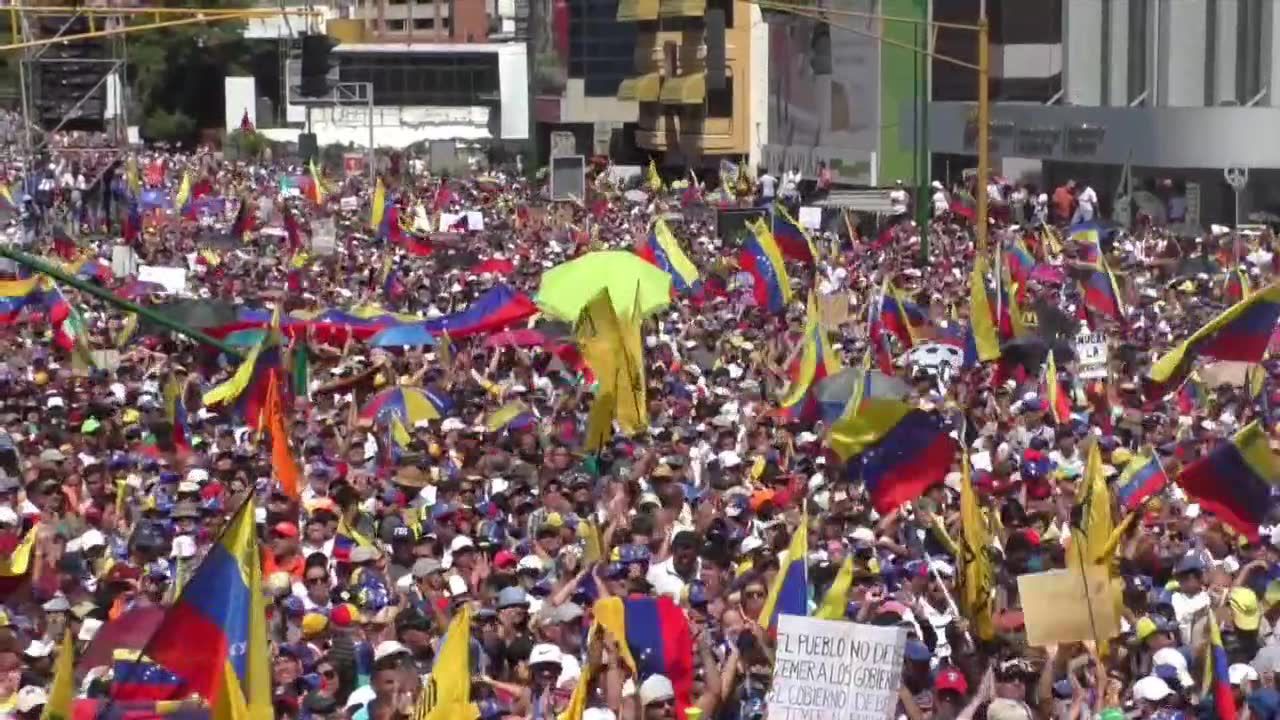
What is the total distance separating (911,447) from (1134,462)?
53.4 inches

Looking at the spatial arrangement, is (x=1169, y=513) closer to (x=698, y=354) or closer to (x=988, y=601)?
(x=988, y=601)

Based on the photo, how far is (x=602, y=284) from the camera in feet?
72.9

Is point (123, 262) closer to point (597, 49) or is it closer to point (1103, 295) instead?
point (1103, 295)

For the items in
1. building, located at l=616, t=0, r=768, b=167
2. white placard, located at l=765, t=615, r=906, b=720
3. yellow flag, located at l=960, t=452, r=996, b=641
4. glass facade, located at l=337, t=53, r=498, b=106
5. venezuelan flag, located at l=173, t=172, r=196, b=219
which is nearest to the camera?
white placard, located at l=765, t=615, r=906, b=720

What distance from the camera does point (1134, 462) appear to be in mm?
15094

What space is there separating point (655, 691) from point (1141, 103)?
36575 mm

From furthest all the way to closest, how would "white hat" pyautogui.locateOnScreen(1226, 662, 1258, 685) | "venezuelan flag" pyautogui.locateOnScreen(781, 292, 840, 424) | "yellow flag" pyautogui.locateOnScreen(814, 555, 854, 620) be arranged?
"venezuelan flag" pyautogui.locateOnScreen(781, 292, 840, 424)
"yellow flag" pyautogui.locateOnScreen(814, 555, 854, 620)
"white hat" pyautogui.locateOnScreen(1226, 662, 1258, 685)

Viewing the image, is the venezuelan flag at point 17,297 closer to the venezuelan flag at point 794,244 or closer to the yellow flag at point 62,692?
the venezuelan flag at point 794,244

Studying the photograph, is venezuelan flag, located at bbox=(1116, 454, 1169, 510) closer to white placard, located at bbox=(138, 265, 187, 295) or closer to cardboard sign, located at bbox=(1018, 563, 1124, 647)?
cardboard sign, located at bbox=(1018, 563, 1124, 647)

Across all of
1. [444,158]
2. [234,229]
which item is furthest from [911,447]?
[444,158]

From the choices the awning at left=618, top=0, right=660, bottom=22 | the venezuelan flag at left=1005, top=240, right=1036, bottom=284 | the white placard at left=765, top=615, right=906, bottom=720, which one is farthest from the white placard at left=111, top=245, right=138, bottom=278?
the awning at left=618, top=0, right=660, bottom=22

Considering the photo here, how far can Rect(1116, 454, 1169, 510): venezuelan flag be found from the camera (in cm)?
1438

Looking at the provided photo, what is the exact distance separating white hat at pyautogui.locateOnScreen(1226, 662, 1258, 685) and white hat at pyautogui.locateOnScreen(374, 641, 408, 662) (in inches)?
109

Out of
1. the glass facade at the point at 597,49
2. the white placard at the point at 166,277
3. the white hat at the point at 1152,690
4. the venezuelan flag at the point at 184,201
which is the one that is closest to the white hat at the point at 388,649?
the white hat at the point at 1152,690
